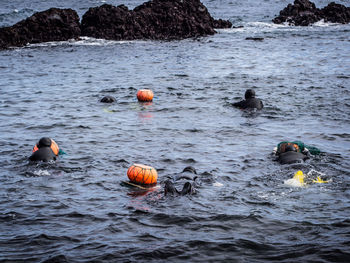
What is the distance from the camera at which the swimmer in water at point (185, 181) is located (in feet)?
34.6

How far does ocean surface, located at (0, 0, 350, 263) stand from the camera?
8.55 metres

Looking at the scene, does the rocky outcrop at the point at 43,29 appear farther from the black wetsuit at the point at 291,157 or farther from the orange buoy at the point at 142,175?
the black wetsuit at the point at 291,157

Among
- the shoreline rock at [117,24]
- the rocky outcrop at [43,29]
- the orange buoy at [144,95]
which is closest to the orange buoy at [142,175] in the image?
the orange buoy at [144,95]

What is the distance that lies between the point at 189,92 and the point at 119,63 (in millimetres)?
10106

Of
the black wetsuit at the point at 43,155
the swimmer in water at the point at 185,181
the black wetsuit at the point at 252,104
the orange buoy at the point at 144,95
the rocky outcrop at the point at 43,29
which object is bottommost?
the swimmer in water at the point at 185,181

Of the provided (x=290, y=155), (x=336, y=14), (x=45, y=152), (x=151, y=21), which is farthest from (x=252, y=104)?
(x=336, y=14)

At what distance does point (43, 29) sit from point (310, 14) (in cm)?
2922

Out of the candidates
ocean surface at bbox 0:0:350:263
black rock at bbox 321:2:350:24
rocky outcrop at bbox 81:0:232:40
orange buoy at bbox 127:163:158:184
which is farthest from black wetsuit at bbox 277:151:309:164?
black rock at bbox 321:2:350:24

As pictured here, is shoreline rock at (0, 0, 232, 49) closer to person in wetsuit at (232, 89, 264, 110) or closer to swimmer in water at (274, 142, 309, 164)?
person in wetsuit at (232, 89, 264, 110)

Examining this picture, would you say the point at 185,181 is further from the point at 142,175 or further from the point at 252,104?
the point at 252,104

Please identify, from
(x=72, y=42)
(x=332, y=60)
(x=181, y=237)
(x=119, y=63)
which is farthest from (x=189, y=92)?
(x=72, y=42)

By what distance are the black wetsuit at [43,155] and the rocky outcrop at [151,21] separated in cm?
3021

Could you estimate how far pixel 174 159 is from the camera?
44.6 ft

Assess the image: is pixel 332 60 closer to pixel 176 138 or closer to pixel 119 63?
pixel 119 63
